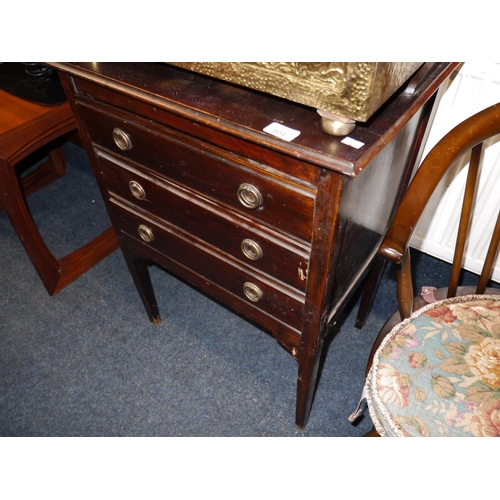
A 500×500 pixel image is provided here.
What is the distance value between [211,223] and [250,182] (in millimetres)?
185

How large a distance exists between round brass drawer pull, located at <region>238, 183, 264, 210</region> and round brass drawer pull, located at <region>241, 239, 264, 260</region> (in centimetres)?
9

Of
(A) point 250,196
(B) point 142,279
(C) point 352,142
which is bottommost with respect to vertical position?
(B) point 142,279

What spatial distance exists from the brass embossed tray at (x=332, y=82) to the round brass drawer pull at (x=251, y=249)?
11.3 inches

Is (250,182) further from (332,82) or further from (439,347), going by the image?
(439,347)

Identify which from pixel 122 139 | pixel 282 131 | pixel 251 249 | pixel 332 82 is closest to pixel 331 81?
pixel 332 82

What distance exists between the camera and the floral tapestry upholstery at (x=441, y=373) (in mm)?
767

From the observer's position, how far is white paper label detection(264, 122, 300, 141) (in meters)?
0.65

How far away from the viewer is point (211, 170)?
802 millimetres

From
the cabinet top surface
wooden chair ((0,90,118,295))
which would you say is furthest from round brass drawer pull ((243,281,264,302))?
wooden chair ((0,90,118,295))

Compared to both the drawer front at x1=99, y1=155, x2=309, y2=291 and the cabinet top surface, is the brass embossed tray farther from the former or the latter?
the drawer front at x1=99, y1=155, x2=309, y2=291

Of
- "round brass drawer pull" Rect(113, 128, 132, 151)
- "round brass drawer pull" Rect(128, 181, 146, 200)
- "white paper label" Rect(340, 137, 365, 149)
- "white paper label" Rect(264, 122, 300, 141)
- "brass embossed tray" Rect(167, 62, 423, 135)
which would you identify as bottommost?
"round brass drawer pull" Rect(128, 181, 146, 200)

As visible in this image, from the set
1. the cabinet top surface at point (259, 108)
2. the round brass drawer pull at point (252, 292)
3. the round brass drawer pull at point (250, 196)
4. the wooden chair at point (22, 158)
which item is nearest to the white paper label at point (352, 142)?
the cabinet top surface at point (259, 108)

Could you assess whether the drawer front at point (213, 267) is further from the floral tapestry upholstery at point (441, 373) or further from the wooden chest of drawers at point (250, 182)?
the floral tapestry upholstery at point (441, 373)
